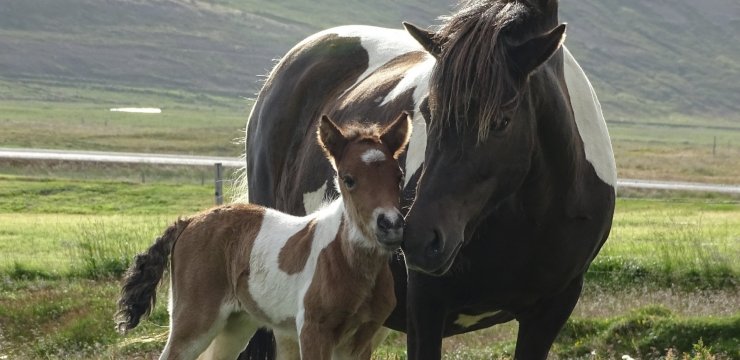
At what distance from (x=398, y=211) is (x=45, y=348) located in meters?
6.28

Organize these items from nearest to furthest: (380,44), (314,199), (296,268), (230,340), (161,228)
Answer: (296,268) → (230,340) → (314,199) → (380,44) → (161,228)

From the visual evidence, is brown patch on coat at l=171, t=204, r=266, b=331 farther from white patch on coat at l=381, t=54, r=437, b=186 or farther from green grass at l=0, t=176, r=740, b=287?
green grass at l=0, t=176, r=740, b=287

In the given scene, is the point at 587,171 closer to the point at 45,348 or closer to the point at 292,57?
the point at 292,57

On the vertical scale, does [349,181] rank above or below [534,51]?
below

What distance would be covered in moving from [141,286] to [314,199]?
1.18 m

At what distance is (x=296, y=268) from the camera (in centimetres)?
589

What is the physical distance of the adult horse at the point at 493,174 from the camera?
5.00m

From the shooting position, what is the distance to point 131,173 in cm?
3700

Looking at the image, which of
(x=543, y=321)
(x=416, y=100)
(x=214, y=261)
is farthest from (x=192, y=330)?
(x=543, y=321)

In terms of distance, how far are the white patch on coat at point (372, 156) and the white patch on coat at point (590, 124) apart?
4.38ft

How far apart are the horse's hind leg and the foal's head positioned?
1.20 metres

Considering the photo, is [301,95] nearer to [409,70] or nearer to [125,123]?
[409,70]

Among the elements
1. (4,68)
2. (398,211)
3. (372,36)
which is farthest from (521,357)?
(4,68)

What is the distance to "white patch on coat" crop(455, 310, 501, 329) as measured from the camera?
19.8 feet
